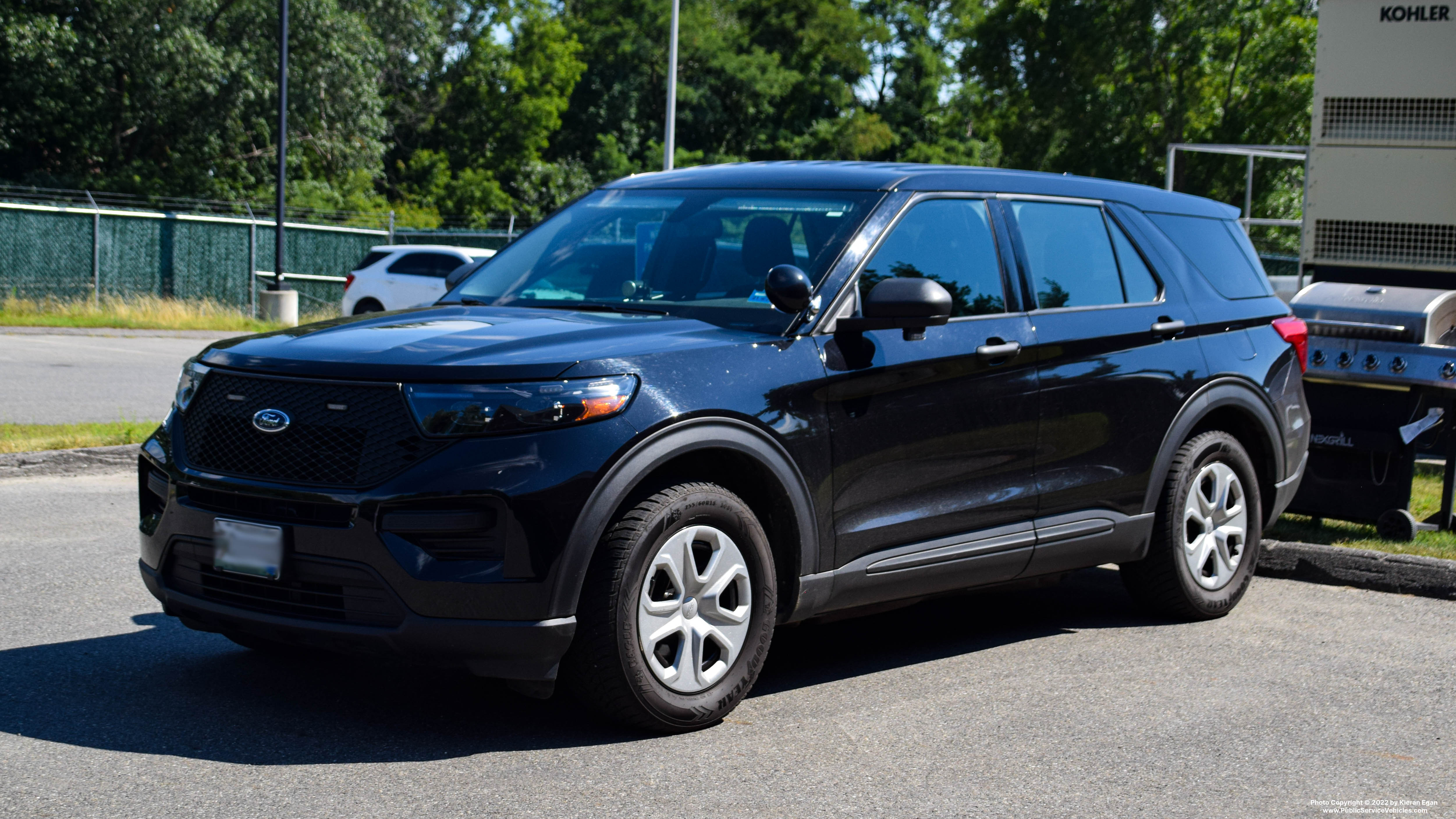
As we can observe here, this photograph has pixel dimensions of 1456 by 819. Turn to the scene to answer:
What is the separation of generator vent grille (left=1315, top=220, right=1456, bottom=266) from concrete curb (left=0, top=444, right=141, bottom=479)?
8415 millimetres

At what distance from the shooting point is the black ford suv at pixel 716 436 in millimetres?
4082

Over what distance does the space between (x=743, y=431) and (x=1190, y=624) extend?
2.85 metres

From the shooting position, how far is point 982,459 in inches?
208

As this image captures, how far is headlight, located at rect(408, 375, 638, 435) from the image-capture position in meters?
4.06

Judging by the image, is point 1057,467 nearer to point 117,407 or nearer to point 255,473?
point 255,473

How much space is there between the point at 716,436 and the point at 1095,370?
198cm

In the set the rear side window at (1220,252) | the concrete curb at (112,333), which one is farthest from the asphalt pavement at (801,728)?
the concrete curb at (112,333)

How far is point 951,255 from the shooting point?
5406 mm

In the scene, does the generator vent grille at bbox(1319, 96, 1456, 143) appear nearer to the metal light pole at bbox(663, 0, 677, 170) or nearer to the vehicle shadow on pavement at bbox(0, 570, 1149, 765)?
the vehicle shadow on pavement at bbox(0, 570, 1149, 765)

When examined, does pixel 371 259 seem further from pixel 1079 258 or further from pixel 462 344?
pixel 462 344

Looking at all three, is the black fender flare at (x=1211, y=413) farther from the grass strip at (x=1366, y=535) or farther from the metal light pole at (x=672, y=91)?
the metal light pole at (x=672, y=91)

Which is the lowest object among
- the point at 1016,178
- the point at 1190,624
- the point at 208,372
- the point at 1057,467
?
the point at 1190,624

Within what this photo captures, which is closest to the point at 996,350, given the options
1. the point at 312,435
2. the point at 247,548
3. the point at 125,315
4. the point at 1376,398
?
the point at 312,435

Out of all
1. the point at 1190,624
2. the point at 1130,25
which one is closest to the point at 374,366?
the point at 1190,624
